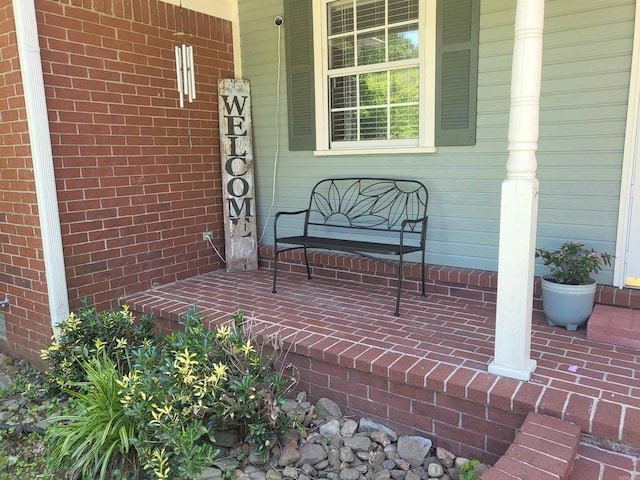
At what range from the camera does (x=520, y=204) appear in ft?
6.63

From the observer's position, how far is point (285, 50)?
4008mm

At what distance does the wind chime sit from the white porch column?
8.33 feet

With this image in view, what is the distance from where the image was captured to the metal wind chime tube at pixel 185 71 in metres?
3.62

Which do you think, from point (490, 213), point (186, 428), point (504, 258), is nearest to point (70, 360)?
point (186, 428)

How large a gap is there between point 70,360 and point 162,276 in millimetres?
1240

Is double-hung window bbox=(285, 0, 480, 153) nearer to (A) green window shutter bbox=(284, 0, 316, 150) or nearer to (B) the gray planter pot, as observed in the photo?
(A) green window shutter bbox=(284, 0, 316, 150)

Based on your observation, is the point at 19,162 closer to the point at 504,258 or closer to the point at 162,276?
the point at 162,276

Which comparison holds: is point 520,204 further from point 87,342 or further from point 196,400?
point 87,342

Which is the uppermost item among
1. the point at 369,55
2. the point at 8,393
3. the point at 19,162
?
the point at 369,55

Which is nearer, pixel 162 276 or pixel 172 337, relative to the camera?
pixel 172 337

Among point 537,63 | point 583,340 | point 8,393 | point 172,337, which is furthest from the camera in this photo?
point 8,393

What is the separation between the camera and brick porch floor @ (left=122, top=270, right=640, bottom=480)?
1.85 metres

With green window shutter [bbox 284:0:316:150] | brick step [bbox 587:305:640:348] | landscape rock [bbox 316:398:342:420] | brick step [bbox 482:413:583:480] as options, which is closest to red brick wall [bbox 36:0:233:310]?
green window shutter [bbox 284:0:316:150]

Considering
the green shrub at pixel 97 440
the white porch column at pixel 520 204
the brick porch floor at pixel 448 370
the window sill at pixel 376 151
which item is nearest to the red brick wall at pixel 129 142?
the brick porch floor at pixel 448 370
